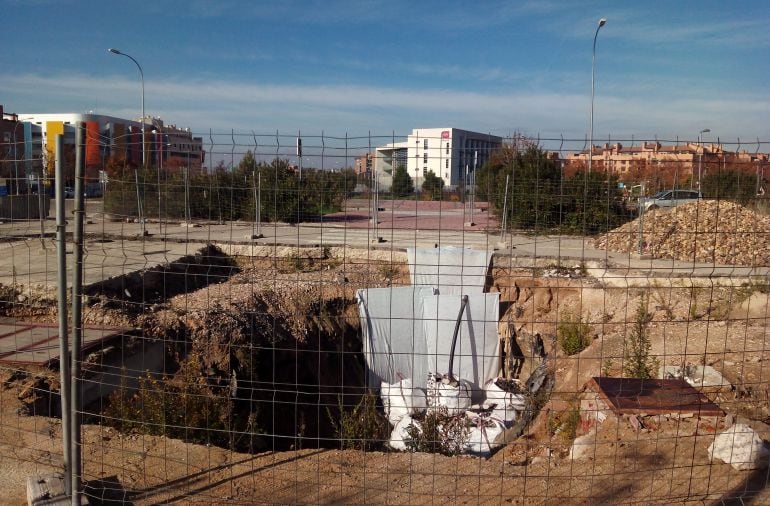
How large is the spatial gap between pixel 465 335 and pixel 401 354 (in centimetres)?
323

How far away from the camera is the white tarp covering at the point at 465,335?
981cm

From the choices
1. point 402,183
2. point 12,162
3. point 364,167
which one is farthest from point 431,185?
point 12,162

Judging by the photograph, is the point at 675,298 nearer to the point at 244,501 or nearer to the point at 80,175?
the point at 244,501

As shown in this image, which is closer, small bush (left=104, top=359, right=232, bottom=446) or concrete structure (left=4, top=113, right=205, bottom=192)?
concrete structure (left=4, top=113, right=205, bottom=192)

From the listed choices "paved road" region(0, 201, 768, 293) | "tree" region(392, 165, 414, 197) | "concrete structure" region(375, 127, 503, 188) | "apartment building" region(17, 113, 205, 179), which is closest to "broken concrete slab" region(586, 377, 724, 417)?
"concrete structure" region(375, 127, 503, 188)

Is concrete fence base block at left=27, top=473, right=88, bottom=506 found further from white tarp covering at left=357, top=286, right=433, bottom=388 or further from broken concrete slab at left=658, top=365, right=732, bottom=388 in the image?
white tarp covering at left=357, top=286, right=433, bottom=388

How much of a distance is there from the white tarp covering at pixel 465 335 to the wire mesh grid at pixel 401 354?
5cm

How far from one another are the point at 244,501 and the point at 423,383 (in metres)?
5.76

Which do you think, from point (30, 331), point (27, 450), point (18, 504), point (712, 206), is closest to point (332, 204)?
point (30, 331)

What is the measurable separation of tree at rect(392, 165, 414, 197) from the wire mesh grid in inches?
2.1

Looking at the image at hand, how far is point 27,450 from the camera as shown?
4.75 m

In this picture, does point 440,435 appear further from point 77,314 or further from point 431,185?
point 77,314

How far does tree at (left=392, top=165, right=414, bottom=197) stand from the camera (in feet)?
20.5

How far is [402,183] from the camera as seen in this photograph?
6434 millimetres
